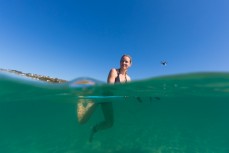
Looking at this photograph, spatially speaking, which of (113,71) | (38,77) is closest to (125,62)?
(113,71)

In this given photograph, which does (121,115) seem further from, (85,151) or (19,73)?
(19,73)

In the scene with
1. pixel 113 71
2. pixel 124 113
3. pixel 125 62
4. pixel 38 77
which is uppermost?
pixel 38 77

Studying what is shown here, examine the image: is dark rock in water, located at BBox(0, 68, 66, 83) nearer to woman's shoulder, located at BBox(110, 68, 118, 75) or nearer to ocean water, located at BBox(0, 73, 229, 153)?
ocean water, located at BBox(0, 73, 229, 153)

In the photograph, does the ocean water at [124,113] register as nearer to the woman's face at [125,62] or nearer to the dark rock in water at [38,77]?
the dark rock in water at [38,77]

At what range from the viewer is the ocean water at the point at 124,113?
12.3m

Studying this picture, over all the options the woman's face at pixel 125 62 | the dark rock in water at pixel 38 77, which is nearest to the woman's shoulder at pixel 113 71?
the woman's face at pixel 125 62

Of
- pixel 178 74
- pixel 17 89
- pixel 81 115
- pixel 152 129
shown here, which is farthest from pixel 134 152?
pixel 152 129

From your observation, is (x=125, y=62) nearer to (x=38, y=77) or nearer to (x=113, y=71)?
(x=113, y=71)

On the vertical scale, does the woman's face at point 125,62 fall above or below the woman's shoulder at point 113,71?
above

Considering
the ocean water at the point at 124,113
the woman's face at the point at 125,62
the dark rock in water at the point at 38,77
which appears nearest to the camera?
the woman's face at the point at 125,62

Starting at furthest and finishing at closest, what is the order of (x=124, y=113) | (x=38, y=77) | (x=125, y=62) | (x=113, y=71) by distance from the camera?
(x=124, y=113) → (x=38, y=77) → (x=113, y=71) → (x=125, y=62)

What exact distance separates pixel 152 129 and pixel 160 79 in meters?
20.3

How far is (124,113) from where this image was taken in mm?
25219

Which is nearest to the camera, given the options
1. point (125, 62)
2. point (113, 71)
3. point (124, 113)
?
point (125, 62)
